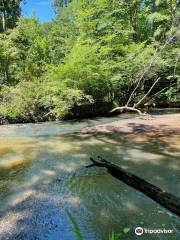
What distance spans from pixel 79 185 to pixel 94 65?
10396mm

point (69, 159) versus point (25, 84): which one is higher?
point (25, 84)

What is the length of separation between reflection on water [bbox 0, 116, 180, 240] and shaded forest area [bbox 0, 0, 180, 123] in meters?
4.03

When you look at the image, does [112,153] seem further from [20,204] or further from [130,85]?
[130,85]

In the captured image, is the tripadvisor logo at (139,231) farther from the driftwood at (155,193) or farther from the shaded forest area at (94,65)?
the shaded forest area at (94,65)

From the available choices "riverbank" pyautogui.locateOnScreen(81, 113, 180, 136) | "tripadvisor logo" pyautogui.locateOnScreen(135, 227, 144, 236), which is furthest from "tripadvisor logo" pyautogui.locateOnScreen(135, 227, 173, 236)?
"riverbank" pyautogui.locateOnScreen(81, 113, 180, 136)

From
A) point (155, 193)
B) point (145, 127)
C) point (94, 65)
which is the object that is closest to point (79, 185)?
point (155, 193)

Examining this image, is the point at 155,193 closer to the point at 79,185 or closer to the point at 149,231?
the point at 149,231

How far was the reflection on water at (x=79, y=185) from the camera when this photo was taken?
4.23m

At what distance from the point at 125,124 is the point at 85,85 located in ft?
13.5

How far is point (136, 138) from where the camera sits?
984 centimetres

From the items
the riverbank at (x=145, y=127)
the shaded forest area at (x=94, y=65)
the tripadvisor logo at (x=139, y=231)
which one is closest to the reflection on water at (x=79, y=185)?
the tripadvisor logo at (x=139, y=231)

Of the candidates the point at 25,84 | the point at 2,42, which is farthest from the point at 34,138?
the point at 2,42

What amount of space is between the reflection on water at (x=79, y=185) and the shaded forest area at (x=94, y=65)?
4031 mm

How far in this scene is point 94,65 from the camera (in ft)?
50.8
